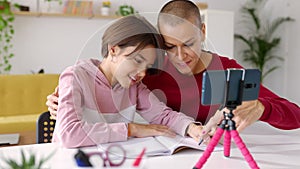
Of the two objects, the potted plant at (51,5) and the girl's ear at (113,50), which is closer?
the girl's ear at (113,50)

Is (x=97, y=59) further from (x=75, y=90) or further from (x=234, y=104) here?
(x=234, y=104)

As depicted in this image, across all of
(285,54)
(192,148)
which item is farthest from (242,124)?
(285,54)

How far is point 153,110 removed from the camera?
112 centimetres

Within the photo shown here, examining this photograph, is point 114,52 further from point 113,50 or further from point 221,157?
point 221,157

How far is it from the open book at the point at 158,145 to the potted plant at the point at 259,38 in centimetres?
383

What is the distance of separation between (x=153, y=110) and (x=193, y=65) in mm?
213

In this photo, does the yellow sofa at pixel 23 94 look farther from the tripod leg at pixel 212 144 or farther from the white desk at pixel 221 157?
the tripod leg at pixel 212 144

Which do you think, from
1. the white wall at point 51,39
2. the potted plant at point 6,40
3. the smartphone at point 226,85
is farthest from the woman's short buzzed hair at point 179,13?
the potted plant at point 6,40

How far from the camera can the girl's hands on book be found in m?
0.97

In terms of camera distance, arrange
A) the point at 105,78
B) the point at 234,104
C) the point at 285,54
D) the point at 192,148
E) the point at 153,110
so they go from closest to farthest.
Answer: the point at 234,104
the point at 192,148
the point at 105,78
the point at 153,110
the point at 285,54

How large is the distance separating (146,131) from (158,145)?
10cm

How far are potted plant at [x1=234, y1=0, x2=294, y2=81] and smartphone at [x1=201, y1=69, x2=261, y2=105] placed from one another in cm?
402

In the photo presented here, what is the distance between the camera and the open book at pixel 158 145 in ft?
2.76

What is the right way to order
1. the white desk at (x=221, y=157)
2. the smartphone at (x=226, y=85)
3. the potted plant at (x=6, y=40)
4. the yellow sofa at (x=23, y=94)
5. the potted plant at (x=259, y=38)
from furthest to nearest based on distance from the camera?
the potted plant at (x=259, y=38)
the potted plant at (x=6, y=40)
the yellow sofa at (x=23, y=94)
the white desk at (x=221, y=157)
the smartphone at (x=226, y=85)
